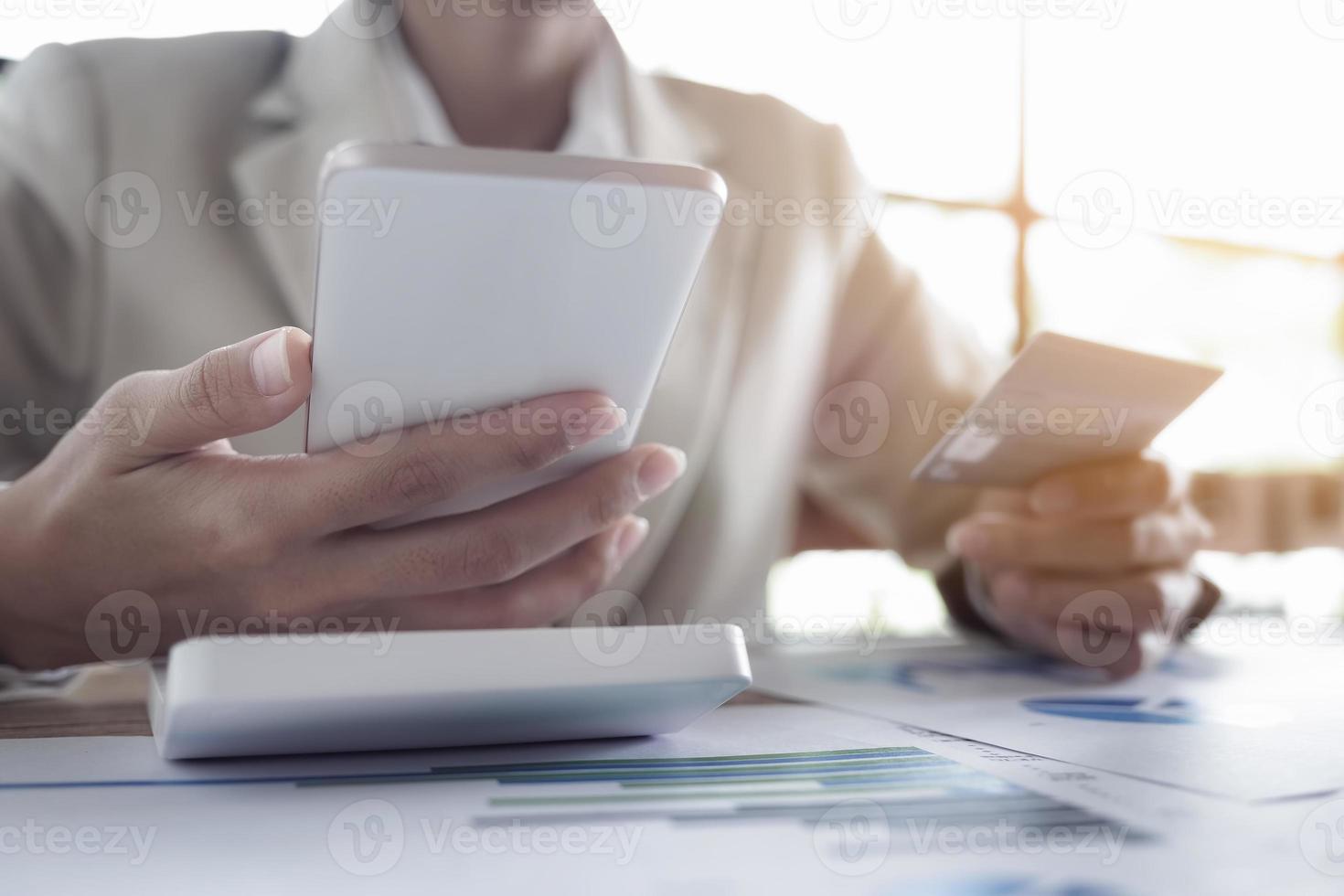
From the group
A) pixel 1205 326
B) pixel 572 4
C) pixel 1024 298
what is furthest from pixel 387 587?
pixel 1205 326

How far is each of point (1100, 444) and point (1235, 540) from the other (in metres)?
0.46

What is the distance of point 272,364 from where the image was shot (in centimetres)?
32

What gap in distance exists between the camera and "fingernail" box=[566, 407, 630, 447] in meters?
0.36

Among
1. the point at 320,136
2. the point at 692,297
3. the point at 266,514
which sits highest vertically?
the point at 320,136

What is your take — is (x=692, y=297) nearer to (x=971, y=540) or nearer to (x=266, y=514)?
(x=971, y=540)

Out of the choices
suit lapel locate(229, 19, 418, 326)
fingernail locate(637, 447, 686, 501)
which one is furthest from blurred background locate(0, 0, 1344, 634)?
fingernail locate(637, 447, 686, 501)

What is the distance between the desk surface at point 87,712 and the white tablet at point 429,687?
0.06m

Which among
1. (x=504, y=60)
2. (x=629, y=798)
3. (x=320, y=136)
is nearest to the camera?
(x=629, y=798)

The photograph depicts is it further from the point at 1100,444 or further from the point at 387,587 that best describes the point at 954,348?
the point at 387,587

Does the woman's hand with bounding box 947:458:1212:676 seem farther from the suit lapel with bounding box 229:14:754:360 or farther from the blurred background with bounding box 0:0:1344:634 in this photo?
the blurred background with bounding box 0:0:1344:634

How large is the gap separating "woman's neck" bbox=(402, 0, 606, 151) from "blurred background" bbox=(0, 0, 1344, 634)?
4.54 feet

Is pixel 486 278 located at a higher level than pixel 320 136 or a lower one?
lower

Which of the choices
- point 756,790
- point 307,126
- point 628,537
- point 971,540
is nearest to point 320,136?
point 307,126

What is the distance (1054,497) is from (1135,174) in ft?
8.80
